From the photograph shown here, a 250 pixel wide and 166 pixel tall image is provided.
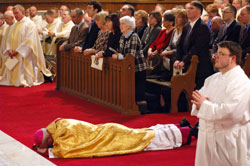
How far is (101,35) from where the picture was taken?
320 inches

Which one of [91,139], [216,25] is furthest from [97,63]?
[91,139]

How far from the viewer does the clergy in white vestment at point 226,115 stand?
3.84 m

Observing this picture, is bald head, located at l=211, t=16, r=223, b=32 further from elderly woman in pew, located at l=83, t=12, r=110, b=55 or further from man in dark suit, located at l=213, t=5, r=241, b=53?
elderly woman in pew, located at l=83, t=12, r=110, b=55

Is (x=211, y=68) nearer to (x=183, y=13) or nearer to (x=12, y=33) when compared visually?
(x=183, y=13)

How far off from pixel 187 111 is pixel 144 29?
2.21 metres

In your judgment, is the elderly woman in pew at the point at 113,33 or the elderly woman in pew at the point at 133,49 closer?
the elderly woman in pew at the point at 133,49

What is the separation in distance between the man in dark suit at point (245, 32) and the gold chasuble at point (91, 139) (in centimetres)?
268

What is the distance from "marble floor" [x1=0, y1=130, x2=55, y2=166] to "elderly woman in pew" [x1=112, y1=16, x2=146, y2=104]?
2.30 m

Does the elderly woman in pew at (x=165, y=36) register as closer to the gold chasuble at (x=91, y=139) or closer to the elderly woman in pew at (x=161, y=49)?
the elderly woman in pew at (x=161, y=49)

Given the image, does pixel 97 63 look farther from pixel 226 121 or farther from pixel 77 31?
pixel 226 121

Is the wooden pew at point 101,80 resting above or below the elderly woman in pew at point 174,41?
below

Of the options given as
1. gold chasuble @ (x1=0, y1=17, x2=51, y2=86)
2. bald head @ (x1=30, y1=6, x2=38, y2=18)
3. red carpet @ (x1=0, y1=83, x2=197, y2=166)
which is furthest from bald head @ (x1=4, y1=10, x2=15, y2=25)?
bald head @ (x1=30, y1=6, x2=38, y2=18)

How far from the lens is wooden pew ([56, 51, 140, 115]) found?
725 centimetres

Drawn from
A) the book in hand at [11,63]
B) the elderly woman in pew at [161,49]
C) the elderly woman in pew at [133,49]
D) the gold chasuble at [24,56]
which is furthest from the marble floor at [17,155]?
the book in hand at [11,63]
